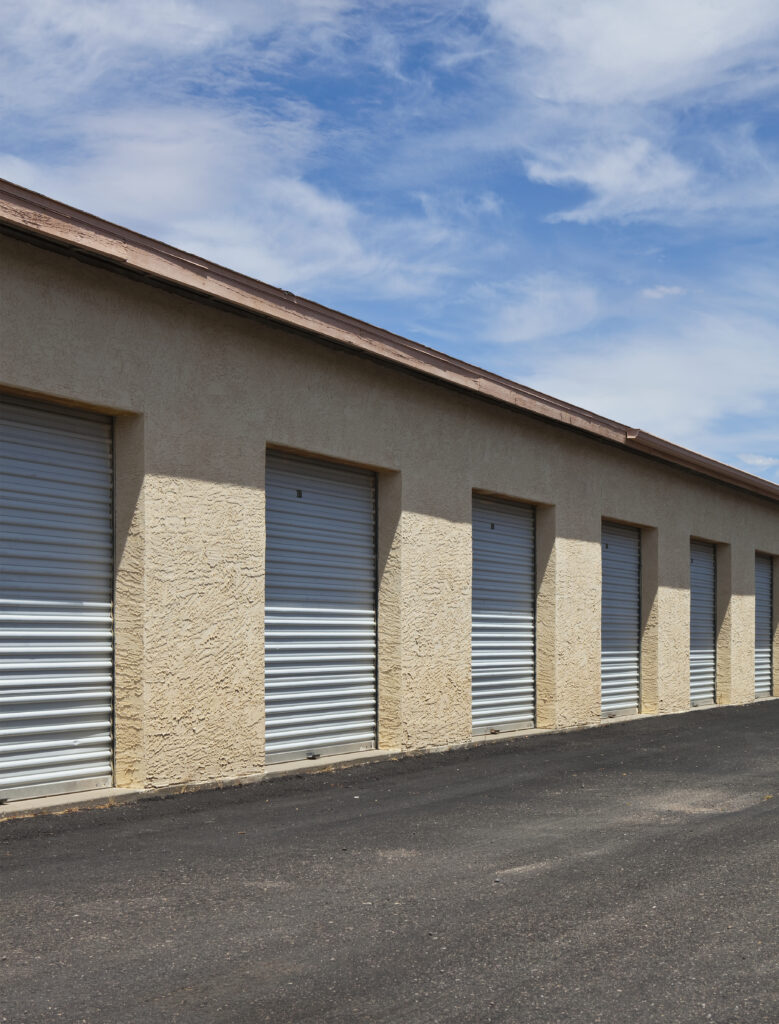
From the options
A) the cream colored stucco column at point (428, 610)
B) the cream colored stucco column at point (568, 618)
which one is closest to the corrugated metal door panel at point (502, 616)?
the cream colored stucco column at point (568, 618)

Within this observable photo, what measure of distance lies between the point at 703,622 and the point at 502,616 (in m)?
7.74

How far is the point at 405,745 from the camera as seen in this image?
39.6 feet

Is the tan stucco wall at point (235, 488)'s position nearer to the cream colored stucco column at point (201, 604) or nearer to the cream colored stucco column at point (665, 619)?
the cream colored stucco column at point (201, 604)

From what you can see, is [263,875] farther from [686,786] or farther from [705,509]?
[705,509]

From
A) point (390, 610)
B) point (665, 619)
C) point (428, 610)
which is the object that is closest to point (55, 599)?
point (390, 610)

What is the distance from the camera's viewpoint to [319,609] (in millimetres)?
11414

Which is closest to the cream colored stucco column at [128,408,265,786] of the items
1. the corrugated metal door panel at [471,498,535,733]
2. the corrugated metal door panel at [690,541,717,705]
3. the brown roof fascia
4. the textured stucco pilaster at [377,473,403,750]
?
the brown roof fascia

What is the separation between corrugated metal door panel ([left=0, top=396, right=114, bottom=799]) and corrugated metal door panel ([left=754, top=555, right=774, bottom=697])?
16939 mm

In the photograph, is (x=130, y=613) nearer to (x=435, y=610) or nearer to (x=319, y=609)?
(x=319, y=609)

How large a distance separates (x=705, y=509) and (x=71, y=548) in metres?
13.8

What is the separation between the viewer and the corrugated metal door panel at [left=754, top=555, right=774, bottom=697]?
23.3 meters

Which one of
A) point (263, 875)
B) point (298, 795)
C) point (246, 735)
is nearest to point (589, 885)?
point (263, 875)

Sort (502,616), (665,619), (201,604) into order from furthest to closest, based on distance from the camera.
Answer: (665,619)
(502,616)
(201,604)

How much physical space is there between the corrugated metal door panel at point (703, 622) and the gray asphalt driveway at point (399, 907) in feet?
35.5
